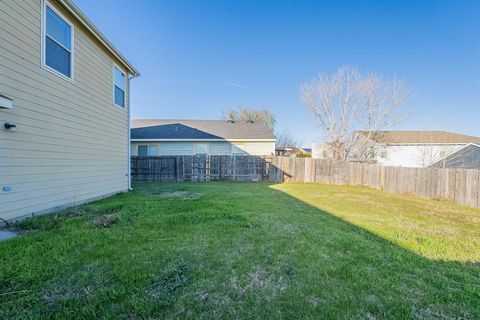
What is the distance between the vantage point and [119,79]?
8.51m

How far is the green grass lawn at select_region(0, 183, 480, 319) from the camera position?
201 centimetres

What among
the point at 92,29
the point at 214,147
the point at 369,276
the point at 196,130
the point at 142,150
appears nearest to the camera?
the point at 369,276

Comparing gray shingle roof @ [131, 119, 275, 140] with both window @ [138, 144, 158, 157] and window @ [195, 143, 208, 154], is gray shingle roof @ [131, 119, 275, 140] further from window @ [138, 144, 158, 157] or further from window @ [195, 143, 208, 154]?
window @ [138, 144, 158, 157]

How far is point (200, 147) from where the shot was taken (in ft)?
55.7

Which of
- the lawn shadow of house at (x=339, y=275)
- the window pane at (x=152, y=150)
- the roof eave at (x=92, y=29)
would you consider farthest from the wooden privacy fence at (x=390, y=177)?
the roof eave at (x=92, y=29)

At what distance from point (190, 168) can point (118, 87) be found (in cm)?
646

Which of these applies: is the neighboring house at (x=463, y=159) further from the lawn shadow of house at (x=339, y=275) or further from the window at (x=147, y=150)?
the window at (x=147, y=150)

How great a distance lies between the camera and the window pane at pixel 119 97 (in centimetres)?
830

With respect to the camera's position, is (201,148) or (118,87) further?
(201,148)

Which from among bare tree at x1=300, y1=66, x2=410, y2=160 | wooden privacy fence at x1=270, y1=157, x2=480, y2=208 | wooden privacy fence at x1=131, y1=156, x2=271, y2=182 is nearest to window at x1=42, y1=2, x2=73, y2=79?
wooden privacy fence at x1=131, y1=156, x2=271, y2=182

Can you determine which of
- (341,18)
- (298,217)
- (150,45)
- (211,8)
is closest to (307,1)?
(341,18)

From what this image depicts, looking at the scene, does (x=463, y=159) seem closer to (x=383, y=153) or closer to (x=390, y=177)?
(x=383, y=153)

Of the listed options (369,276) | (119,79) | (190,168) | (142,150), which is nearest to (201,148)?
(190,168)

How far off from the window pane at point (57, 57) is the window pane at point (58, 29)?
0.49 feet
